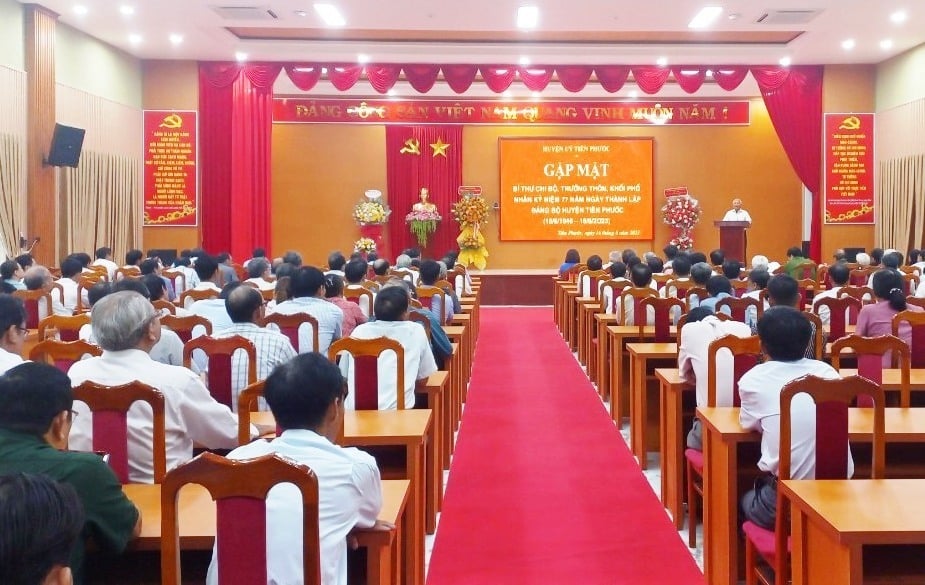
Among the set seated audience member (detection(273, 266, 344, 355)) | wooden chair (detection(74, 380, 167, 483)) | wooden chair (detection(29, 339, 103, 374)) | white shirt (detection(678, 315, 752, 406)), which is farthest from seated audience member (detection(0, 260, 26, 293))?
white shirt (detection(678, 315, 752, 406))

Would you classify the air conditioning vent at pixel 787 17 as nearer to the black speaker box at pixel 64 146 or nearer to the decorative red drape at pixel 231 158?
the decorative red drape at pixel 231 158

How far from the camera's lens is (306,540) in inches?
67.6

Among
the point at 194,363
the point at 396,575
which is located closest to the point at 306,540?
the point at 396,575

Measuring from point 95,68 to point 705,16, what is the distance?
7.41 meters

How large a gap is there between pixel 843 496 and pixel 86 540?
1708 millimetres

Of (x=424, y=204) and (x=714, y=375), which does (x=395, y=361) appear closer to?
(x=714, y=375)

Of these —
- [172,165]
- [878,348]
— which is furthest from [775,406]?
[172,165]

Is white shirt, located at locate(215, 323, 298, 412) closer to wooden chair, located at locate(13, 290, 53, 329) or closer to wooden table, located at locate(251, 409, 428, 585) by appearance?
wooden table, located at locate(251, 409, 428, 585)

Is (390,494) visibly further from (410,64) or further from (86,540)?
(410,64)

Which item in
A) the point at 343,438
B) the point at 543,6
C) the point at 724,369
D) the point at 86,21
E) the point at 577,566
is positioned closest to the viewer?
the point at 343,438

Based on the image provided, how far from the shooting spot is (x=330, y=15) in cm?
1074

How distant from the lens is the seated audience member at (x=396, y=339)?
387 centimetres

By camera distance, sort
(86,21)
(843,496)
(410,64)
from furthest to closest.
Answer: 1. (410,64)
2. (86,21)
3. (843,496)

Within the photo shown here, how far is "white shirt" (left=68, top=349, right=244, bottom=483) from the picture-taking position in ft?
8.47
